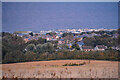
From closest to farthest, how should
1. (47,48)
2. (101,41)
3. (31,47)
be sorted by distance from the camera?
(47,48) → (31,47) → (101,41)

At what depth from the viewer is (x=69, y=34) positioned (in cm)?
1418

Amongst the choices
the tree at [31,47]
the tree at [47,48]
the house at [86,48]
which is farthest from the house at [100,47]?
the tree at [31,47]

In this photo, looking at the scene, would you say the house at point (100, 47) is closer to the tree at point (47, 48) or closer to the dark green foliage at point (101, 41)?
the dark green foliage at point (101, 41)

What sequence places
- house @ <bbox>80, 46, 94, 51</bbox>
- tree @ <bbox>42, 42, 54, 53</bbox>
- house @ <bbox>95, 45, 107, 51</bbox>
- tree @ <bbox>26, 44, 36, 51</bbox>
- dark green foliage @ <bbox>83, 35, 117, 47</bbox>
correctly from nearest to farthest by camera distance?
tree @ <bbox>42, 42, 54, 53</bbox> → tree @ <bbox>26, 44, 36, 51</bbox> → house @ <bbox>95, 45, 107, 51</bbox> → house @ <bbox>80, 46, 94, 51</bbox> → dark green foliage @ <bbox>83, 35, 117, 47</bbox>

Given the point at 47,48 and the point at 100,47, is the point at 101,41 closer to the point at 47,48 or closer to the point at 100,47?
the point at 100,47

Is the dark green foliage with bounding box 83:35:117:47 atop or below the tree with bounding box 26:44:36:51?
atop

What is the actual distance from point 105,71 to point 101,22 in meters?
10.4

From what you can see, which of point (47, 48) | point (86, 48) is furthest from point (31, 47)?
point (86, 48)

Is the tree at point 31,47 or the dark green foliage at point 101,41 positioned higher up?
the dark green foliage at point 101,41

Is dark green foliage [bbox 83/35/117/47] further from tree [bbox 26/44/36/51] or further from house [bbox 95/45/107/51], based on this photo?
tree [bbox 26/44/36/51]

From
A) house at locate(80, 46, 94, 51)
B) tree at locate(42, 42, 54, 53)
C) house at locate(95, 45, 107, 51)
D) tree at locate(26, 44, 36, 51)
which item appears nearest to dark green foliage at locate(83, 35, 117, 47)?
house at locate(95, 45, 107, 51)

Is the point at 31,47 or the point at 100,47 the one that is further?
the point at 100,47

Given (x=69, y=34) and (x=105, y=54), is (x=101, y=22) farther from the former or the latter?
(x=105, y=54)

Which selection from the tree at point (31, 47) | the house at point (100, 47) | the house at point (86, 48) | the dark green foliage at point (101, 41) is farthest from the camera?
the dark green foliage at point (101, 41)
